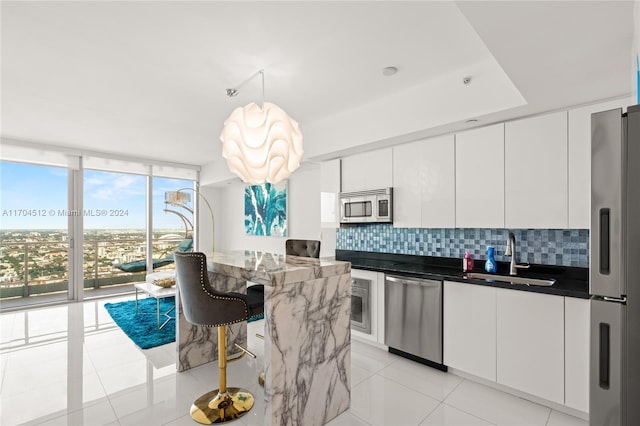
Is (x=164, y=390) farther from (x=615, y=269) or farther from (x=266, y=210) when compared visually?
(x=266, y=210)

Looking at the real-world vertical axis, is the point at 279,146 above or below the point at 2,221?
above

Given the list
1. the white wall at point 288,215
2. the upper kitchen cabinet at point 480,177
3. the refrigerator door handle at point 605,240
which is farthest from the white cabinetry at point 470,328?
the white wall at point 288,215

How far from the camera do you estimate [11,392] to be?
2.47 meters

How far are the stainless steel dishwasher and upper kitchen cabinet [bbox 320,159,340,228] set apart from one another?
115 centimetres

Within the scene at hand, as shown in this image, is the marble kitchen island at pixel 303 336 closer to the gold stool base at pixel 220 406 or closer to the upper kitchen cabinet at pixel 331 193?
the gold stool base at pixel 220 406

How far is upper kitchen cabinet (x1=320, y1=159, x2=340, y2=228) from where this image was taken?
3.92 metres

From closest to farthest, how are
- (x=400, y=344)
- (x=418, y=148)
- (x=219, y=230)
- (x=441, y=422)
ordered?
(x=441, y=422) → (x=400, y=344) → (x=418, y=148) → (x=219, y=230)

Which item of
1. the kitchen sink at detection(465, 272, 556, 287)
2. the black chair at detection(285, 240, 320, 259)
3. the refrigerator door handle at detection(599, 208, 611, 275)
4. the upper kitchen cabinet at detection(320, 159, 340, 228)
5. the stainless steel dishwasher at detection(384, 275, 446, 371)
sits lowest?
the stainless steel dishwasher at detection(384, 275, 446, 371)

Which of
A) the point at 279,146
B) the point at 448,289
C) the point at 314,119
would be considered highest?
the point at 314,119

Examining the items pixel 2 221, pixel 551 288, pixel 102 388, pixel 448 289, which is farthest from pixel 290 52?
pixel 2 221

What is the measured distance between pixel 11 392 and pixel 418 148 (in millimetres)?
3961

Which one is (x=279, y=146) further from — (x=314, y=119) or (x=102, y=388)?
(x=102, y=388)

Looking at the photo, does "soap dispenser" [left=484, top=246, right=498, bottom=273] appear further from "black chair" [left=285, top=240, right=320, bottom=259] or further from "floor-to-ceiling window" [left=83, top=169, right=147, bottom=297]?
"floor-to-ceiling window" [left=83, top=169, right=147, bottom=297]

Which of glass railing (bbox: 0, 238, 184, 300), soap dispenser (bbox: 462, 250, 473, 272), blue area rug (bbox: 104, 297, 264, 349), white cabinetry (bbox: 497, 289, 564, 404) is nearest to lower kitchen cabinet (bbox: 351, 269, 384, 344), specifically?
soap dispenser (bbox: 462, 250, 473, 272)
